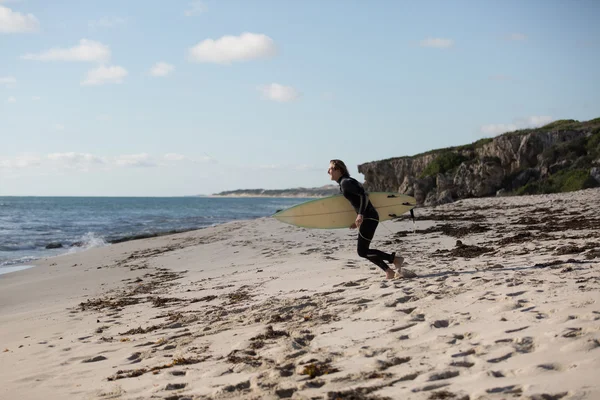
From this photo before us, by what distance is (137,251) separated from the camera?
1680cm

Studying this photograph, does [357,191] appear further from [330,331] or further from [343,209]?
[330,331]

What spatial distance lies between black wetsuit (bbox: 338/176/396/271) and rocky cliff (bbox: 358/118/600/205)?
67.2ft

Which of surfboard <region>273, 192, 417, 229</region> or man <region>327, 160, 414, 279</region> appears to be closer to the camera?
man <region>327, 160, 414, 279</region>

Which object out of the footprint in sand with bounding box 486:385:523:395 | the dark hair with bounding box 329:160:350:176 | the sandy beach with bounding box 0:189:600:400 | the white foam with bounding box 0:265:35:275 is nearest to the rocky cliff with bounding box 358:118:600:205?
the sandy beach with bounding box 0:189:600:400

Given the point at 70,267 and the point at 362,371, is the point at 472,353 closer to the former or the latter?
the point at 362,371

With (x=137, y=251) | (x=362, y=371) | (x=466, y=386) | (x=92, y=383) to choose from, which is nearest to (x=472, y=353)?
(x=466, y=386)

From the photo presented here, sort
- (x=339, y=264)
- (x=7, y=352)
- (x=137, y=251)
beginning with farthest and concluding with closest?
(x=137, y=251) < (x=339, y=264) < (x=7, y=352)

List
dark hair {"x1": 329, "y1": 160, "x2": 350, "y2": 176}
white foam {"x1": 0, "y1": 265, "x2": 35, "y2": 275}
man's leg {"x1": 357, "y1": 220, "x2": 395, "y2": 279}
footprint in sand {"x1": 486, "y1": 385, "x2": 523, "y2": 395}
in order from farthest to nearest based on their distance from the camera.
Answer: white foam {"x1": 0, "y1": 265, "x2": 35, "y2": 275} → dark hair {"x1": 329, "y1": 160, "x2": 350, "y2": 176} → man's leg {"x1": 357, "y1": 220, "x2": 395, "y2": 279} → footprint in sand {"x1": 486, "y1": 385, "x2": 523, "y2": 395}

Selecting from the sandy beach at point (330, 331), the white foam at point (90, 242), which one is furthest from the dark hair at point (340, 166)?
the white foam at point (90, 242)

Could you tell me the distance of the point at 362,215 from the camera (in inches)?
281

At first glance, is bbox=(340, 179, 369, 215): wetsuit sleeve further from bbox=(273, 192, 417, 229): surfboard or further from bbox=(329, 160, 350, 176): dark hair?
bbox=(273, 192, 417, 229): surfboard

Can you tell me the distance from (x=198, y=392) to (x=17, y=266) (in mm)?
13510

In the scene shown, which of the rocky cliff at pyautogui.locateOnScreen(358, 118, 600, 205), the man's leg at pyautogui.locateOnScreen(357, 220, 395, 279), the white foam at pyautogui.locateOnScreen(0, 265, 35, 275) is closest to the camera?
the man's leg at pyautogui.locateOnScreen(357, 220, 395, 279)

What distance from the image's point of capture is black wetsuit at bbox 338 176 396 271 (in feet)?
23.3
